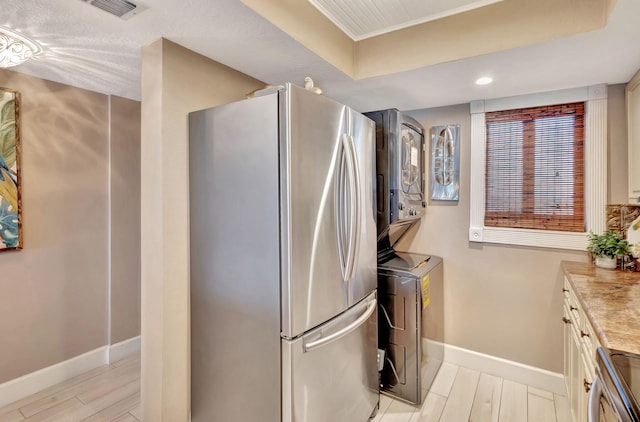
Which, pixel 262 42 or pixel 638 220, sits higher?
pixel 262 42

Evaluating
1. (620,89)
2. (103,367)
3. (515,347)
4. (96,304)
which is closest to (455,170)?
(620,89)

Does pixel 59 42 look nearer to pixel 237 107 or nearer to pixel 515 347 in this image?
pixel 237 107

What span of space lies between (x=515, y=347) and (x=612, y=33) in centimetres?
222

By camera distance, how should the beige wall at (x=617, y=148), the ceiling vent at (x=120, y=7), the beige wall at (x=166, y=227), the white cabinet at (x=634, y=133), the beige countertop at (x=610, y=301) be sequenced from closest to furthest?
the beige countertop at (x=610, y=301) → the ceiling vent at (x=120, y=7) → the beige wall at (x=166, y=227) → the white cabinet at (x=634, y=133) → the beige wall at (x=617, y=148)

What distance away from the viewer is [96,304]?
8.63 feet

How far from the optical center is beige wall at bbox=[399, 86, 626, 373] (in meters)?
2.40

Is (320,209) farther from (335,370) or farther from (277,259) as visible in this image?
(335,370)

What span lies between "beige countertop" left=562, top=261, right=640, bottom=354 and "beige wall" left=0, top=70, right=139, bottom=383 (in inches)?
128

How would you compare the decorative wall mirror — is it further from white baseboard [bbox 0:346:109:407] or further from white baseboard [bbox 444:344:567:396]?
white baseboard [bbox 0:346:109:407]

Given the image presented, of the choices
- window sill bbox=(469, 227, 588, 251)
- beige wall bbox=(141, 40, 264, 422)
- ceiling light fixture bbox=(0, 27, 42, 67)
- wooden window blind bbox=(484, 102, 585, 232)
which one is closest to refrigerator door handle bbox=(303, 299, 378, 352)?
beige wall bbox=(141, 40, 264, 422)

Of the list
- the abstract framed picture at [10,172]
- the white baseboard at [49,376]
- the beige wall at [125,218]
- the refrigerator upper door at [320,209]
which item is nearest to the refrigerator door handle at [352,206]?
the refrigerator upper door at [320,209]

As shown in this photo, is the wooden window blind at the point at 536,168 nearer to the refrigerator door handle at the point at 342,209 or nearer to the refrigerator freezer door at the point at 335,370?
the refrigerator freezer door at the point at 335,370

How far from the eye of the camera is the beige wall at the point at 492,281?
2.40 m

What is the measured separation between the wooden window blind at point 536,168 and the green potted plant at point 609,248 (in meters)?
0.19
